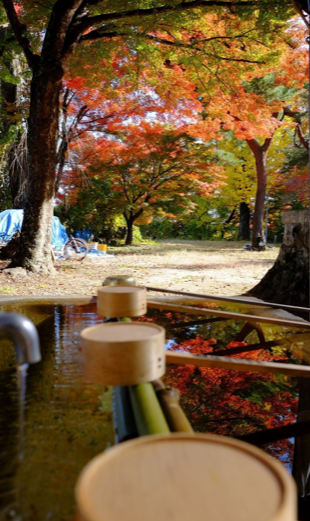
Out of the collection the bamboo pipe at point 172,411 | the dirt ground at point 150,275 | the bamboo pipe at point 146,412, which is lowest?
the dirt ground at point 150,275

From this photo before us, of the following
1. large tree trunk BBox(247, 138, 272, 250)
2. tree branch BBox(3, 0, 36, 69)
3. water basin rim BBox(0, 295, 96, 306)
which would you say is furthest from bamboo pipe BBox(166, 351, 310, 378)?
large tree trunk BBox(247, 138, 272, 250)

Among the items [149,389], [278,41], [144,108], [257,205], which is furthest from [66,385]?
[257,205]

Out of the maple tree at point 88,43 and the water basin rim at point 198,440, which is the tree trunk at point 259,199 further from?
the water basin rim at point 198,440

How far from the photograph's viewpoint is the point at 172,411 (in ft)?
3.66

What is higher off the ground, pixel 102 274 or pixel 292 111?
pixel 292 111

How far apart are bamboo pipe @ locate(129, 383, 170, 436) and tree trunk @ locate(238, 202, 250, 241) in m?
19.9

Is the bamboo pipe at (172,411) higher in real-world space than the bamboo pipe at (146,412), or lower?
lower

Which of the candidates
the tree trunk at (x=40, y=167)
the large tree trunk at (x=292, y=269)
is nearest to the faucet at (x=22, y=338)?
the large tree trunk at (x=292, y=269)

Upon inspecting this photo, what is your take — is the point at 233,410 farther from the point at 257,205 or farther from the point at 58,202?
the point at 58,202

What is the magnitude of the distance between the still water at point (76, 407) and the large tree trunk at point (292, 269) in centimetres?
150

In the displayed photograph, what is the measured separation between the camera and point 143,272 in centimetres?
837

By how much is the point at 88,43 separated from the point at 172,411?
7.97 metres

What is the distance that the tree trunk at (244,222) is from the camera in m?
20.5

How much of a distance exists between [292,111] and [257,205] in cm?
340
